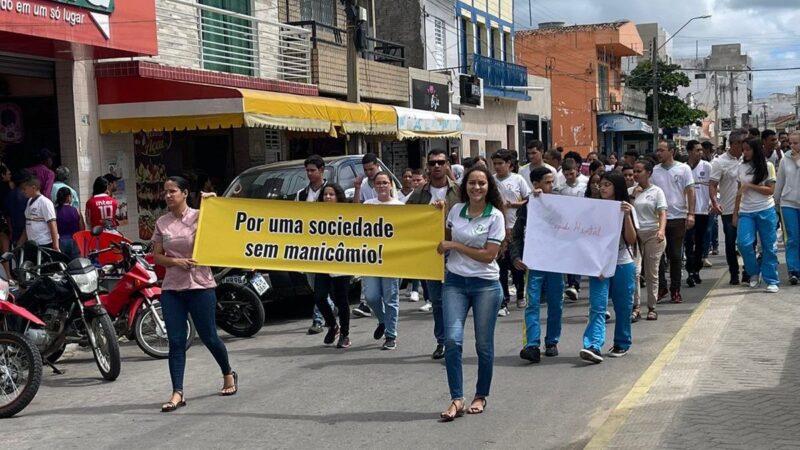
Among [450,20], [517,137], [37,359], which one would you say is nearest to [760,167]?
[37,359]

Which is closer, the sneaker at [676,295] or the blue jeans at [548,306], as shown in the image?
the blue jeans at [548,306]

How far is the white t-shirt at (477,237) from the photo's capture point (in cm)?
689

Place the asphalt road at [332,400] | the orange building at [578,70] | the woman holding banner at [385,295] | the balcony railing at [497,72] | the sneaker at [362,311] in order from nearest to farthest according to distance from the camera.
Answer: the asphalt road at [332,400] → the woman holding banner at [385,295] → the sneaker at [362,311] → the balcony railing at [497,72] → the orange building at [578,70]

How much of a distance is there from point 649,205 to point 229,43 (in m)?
12.1

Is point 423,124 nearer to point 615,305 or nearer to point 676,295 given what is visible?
point 676,295

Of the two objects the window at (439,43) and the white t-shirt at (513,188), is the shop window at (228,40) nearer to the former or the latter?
the white t-shirt at (513,188)

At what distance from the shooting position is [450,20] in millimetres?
33844

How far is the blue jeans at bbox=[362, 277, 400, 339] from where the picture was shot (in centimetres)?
971

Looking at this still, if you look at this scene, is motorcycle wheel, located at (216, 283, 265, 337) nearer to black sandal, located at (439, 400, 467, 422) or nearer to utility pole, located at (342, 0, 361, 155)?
black sandal, located at (439, 400, 467, 422)

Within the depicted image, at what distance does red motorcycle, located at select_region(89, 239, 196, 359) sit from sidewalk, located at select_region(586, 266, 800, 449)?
14.7 feet

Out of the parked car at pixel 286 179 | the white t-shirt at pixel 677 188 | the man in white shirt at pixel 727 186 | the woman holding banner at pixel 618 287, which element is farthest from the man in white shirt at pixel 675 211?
the parked car at pixel 286 179

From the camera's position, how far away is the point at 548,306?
29.6 ft

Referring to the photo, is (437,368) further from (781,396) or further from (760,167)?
(760,167)

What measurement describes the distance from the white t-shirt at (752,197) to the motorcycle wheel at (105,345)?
7697 mm
